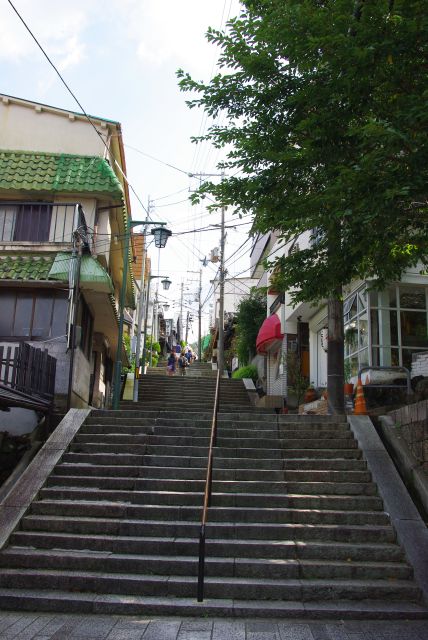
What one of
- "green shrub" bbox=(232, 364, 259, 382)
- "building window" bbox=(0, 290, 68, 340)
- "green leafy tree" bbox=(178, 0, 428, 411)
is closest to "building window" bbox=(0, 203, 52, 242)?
"building window" bbox=(0, 290, 68, 340)

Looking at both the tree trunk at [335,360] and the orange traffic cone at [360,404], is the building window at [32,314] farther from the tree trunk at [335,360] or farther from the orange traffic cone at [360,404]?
the orange traffic cone at [360,404]

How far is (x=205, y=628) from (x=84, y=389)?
859 cm

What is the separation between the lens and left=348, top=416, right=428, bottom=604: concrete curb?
5887mm

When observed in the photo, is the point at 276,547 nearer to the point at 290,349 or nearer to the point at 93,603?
the point at 93,603

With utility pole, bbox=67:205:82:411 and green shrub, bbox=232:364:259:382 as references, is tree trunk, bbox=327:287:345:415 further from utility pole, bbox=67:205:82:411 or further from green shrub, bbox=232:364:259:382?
green shrub, bbox=232:364:259:382

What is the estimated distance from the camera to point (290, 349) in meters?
19.6

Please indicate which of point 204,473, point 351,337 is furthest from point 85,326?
point 204,473

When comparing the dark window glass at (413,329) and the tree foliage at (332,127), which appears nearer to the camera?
the tree foliage at (332,127)

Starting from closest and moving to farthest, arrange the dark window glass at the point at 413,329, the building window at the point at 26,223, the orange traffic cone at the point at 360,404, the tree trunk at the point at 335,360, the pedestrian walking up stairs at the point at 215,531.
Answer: the pedestrian walking up stairs at the point at 215,531 < the orange traffic cone at the point at 360,404 < the tree trunk at the point at 335,360 < the building window at the point at 26,223 < the dark window glass at the point at 413,329

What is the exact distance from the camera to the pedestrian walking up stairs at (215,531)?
17.9 ft

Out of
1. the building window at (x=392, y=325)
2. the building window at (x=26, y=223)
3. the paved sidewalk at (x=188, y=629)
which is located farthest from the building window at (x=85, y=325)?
the paved sidewalk at (x=188, y=629)

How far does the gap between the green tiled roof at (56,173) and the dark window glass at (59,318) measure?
2.92 m

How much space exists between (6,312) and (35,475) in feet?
17.9

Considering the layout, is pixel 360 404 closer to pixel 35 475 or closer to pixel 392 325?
pixel 392 325
